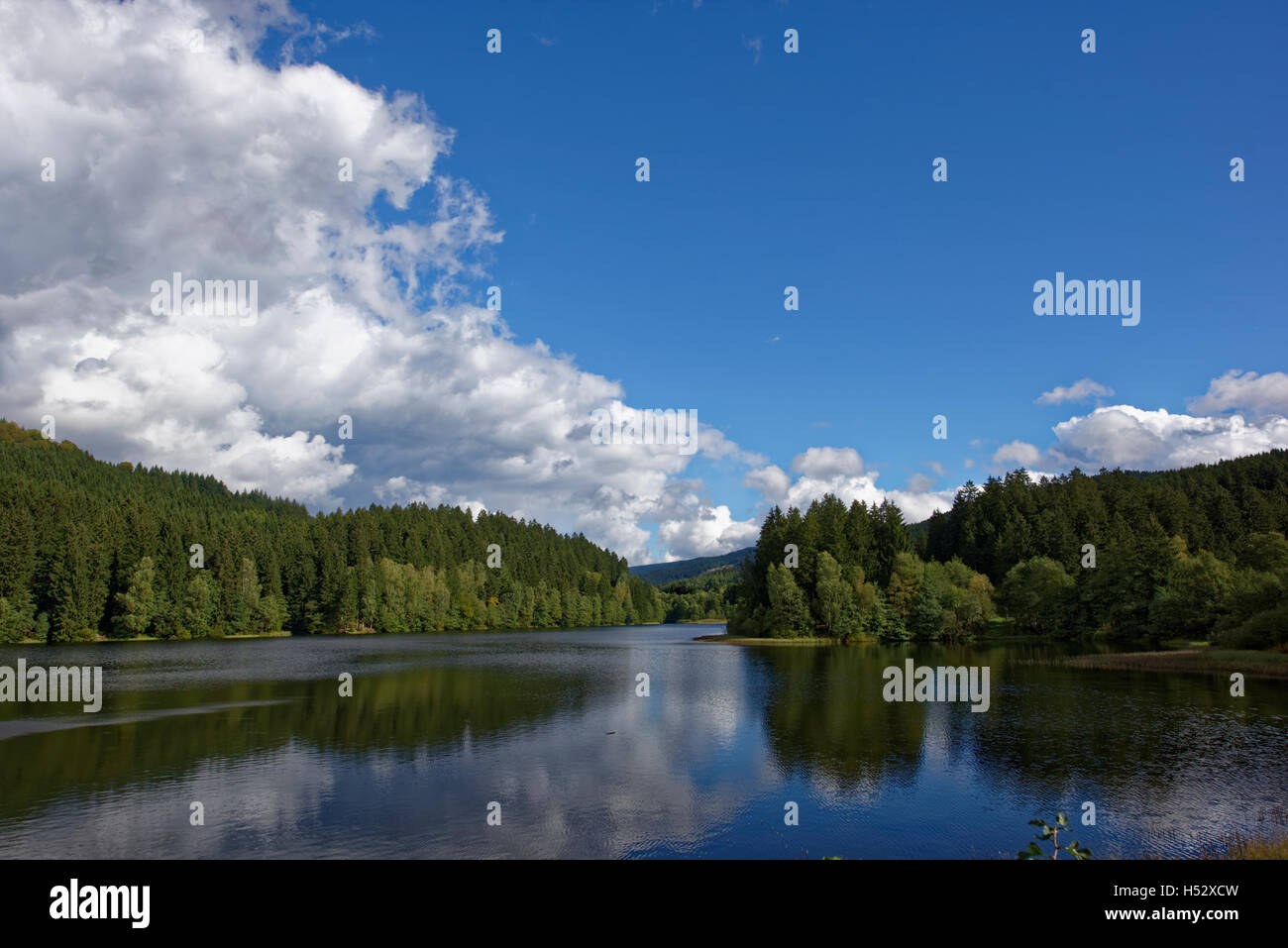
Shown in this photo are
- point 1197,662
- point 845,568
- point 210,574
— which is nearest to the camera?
point 1197,662

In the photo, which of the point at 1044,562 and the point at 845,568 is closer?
the point at 1044,562

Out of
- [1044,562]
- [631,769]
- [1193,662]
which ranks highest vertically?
[1044,562]

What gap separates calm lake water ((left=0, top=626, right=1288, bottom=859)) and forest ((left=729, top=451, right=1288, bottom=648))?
1366 inches

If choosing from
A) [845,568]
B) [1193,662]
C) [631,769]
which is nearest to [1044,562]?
[845,568]

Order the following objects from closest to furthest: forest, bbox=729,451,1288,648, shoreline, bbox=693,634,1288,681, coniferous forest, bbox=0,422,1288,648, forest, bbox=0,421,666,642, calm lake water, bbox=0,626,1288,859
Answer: calm lake water, bbox=0,626,1288,859, shoreline, bbox=693,634,1288,681, forest, bbox=729,451,1288,648, coniferous forest, bbox=0,422,1288,648, forest, bbox=0,421,666,642

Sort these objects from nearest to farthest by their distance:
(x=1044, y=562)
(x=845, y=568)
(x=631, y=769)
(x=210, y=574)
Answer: (x=631, y=769), (x=1044, y=562), (x=845, y=568), (x=210, y=574)

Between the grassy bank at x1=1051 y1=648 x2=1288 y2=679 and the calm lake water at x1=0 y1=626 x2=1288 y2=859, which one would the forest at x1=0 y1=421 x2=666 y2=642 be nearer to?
the calm lake water at x1=0 y1=626 x2=1288 y2=859

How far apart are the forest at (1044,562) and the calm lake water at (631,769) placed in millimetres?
34691

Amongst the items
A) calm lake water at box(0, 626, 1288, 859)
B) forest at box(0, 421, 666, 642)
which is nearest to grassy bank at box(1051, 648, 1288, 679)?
calm lake water at box(0, 626, 1288, 859)

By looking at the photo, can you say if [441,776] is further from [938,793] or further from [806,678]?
[806,678]

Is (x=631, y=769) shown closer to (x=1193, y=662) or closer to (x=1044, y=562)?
(x=1193, y=662)

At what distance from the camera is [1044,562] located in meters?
114

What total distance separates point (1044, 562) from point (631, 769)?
102407 millimetres

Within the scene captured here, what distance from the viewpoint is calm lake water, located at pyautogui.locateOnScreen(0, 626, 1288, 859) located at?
2414 centimetres
